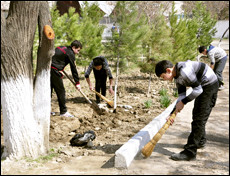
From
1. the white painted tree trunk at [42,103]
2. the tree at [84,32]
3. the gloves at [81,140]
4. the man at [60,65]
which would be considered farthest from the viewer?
the tree at [84,32]

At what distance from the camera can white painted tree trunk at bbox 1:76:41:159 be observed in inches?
145

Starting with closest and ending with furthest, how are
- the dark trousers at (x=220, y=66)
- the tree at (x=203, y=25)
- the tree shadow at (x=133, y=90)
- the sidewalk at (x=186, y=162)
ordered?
the sidewalk at (x=186, y=162)
the dark trousers at (x=220, y=66)
the tree shadow at (x=133, y=90)
the tree at (x=203, y=25)

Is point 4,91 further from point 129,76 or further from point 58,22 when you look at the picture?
point 129,76

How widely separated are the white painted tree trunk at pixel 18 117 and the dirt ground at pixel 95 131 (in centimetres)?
20

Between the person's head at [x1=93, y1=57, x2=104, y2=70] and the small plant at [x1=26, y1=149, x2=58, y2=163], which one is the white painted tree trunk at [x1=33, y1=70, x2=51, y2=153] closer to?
the small plant at [x1=26, y1=149, x2=58, y2=163]

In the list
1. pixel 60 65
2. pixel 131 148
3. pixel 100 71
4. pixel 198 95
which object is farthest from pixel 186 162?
pixel 100 71

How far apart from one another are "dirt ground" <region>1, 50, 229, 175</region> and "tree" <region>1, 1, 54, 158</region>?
12.8 inches

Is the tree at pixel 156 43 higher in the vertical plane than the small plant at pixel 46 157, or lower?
higher

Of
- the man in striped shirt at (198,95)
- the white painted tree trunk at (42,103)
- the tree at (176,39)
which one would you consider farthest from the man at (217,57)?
the white painted tree trunk at (42,103)

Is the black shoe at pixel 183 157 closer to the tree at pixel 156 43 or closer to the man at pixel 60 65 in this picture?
the man at pixel 60 65

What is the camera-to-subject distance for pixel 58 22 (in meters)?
11.2

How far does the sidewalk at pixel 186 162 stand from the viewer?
3400mm

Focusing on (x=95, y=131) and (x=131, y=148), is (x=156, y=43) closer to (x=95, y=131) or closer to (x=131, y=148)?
(x=95, y=131)

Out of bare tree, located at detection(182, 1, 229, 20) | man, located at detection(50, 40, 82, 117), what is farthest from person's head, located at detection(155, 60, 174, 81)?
bare tree, located at detection(182, 1, 229, 20)
